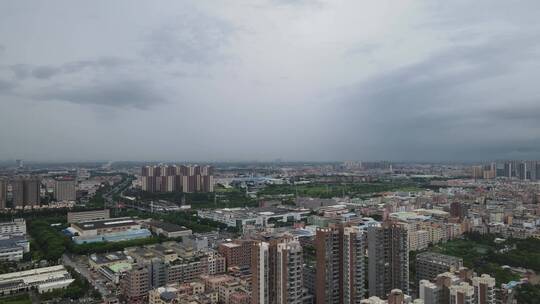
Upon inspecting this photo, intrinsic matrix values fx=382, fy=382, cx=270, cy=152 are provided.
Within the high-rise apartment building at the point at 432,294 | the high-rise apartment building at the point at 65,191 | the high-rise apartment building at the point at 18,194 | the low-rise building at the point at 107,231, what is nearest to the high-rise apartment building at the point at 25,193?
the high-rise apartment building at the point at 18,194

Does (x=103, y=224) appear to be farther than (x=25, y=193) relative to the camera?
No

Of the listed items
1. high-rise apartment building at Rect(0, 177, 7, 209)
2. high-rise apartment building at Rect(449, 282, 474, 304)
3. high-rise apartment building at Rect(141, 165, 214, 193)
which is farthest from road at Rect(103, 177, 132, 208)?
high-rise apartment building at Rect(449, 282, 474, 304)

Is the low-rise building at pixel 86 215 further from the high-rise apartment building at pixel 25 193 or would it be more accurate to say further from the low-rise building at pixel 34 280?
the low-rise building at pixel 34 280

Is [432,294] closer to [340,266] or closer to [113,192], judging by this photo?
[340,266]

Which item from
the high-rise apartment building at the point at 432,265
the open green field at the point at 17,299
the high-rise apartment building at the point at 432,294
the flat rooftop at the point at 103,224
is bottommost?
the open green field at the point at 17,299

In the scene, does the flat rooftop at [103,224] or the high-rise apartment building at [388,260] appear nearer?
the high-rise apartment building at [388,260]

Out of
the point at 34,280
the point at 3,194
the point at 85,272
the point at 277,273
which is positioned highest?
the point at 277,273

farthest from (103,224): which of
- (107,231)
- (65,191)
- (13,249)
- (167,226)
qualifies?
(65,191)
